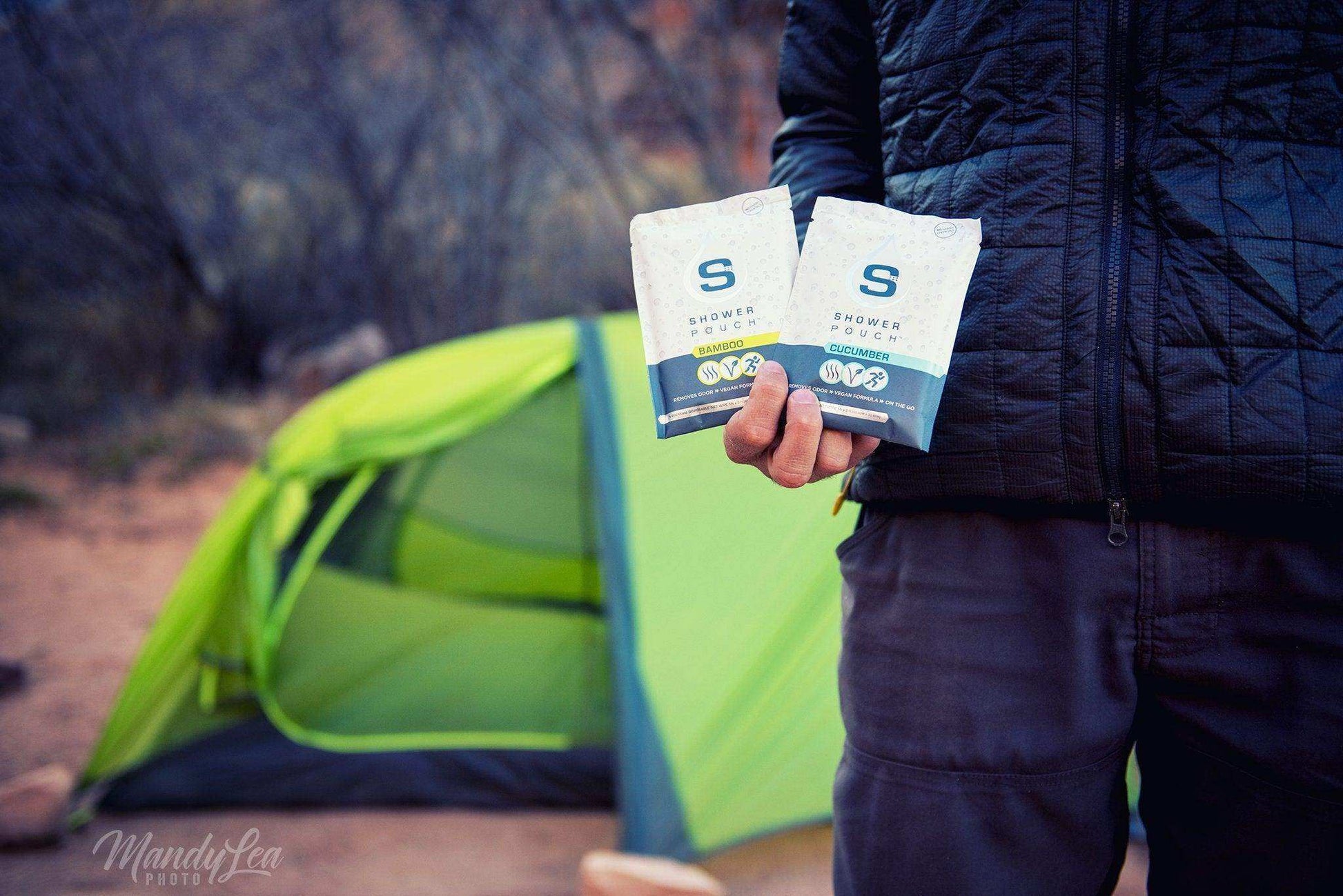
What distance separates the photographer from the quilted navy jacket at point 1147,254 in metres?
0.79

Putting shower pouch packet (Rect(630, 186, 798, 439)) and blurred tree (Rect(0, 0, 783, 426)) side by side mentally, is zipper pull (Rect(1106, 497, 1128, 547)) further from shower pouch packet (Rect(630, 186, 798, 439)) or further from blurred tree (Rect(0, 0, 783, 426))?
blurred tree (Rect(0, 0, 783, 426))

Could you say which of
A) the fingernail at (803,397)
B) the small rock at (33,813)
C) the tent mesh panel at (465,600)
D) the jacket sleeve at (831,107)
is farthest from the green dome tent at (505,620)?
the fingernail at (803,397)

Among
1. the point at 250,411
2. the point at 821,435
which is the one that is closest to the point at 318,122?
the point at 250,411

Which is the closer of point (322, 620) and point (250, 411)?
point (322, 620)

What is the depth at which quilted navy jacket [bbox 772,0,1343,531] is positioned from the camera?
0.79 metres

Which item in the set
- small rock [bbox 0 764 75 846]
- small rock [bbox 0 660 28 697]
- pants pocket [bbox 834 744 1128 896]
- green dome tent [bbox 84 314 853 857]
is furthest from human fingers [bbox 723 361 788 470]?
small rock [bbox 0 660 28 697]

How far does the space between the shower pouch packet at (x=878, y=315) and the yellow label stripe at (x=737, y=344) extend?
0.06 ft

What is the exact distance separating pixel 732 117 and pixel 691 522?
3773 millimetres

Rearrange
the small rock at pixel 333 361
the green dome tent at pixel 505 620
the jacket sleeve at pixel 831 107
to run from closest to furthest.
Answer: the jacket sleeve at pixel 831 107 → the green dome tent at pixel 505 620 → the small rock at pixel 333 361

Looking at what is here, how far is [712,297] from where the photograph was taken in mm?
888

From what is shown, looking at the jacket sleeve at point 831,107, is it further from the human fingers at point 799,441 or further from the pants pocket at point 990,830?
the pants pocket at point 990,830

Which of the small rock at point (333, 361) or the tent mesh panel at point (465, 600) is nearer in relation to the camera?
the tent mesh panel at point (465, 600)

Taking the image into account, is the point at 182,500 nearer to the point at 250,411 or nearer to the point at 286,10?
the point at 250,411

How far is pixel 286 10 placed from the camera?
7.67 metres
